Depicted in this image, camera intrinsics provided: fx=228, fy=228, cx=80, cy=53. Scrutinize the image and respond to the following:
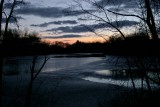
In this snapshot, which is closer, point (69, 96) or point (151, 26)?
point (151, 26)

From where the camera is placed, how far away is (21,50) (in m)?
7.46

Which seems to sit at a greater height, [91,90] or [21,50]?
[21,50]

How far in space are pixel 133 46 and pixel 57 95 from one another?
830cm

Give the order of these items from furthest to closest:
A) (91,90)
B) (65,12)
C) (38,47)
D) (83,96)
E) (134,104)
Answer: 1. (91,90)
2. (83,96)
3. (134,104)
4. (38,47)
5. (65,12)

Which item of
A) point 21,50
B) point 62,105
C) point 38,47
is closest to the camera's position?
point 38,47

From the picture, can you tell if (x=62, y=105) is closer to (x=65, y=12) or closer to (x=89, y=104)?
(x=89, y=104)

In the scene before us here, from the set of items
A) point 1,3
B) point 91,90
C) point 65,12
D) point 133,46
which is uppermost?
point 1,3

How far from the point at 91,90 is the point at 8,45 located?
348 inches

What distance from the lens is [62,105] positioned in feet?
39.6

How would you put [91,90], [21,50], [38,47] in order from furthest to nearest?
[91,90]
[21,50]
[38,47]

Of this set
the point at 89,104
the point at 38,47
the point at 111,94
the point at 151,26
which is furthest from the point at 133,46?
the point at 111,94

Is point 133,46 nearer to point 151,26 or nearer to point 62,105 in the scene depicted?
point 151,26

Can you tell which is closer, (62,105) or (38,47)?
(38,47)

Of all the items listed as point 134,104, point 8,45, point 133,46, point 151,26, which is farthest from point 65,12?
point 134,104
